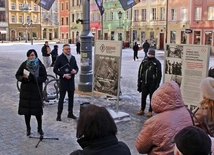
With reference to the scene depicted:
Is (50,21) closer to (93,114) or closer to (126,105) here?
(126,105)

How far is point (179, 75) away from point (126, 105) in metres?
3.20

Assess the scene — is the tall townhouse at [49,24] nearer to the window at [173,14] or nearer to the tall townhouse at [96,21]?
the tall townhouse at [96,21]

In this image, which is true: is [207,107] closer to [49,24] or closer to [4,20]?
[4,20]

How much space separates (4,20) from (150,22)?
4695cm

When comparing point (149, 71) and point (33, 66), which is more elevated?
point (33, 66)

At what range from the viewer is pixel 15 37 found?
80.9 m

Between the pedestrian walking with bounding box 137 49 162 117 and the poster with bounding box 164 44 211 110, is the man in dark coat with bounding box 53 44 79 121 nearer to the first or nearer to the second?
the pedestrian walking with bounding box 137 49 162 117

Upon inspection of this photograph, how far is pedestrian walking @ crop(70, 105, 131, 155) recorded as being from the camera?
2.27 m

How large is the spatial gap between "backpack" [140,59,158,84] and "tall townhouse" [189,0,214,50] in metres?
30.3

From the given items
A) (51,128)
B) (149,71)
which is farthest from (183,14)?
(51,128)

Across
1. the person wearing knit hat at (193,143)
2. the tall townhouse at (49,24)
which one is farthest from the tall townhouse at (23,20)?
the person wearing knit hat at (193,143)

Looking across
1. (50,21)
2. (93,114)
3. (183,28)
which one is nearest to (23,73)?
(93,114)

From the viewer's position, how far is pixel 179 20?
40875 millimetres

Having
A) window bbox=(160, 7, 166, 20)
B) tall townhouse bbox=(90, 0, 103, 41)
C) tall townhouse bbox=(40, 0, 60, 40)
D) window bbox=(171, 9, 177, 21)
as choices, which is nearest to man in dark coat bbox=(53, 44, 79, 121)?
window bbox=(171, 9, 177, 21)
